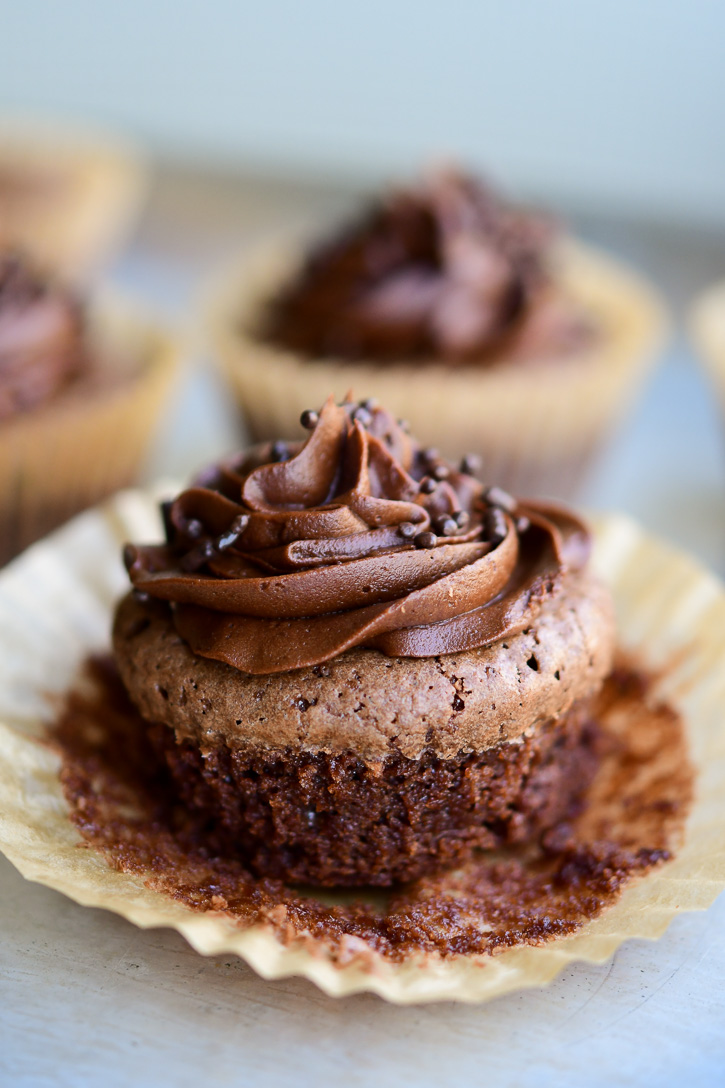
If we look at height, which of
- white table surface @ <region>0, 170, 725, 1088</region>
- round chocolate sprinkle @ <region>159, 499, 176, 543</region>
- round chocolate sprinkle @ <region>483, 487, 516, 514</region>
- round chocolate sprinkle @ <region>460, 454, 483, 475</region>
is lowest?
white table surface @ <region>0, 170, 725, 1088</region>

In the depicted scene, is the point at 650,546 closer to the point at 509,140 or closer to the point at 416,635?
the point at 416,635

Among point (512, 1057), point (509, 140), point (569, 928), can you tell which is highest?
point (509, 140)

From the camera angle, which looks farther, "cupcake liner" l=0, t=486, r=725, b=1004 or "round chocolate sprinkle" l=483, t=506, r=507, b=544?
"round chocolate sprinkle" l=483, t=506, r=507, b=544

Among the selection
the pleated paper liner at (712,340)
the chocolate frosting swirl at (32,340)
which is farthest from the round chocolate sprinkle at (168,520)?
the pleated paper liner at (712,340)

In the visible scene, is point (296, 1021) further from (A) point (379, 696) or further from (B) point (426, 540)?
(B) point (426, 540)

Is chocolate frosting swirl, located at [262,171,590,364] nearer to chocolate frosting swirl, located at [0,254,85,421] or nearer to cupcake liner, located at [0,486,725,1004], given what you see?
chocolate frosting swirl, located at [0,254,85,421]

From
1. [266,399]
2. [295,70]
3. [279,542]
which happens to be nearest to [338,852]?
[279,542]

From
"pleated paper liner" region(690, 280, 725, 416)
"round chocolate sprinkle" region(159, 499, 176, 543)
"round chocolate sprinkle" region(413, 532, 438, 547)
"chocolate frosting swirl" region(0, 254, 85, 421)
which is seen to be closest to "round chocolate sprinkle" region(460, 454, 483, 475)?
"round chocolate sprinkle" region(413, 532, 438, 547)
